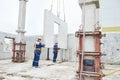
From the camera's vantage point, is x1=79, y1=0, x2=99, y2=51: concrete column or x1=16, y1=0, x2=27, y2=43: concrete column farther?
x1=16, y1=0, x2=27, y2=43: concrete column

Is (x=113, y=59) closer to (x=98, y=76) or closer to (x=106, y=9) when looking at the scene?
(x=106, y=9)

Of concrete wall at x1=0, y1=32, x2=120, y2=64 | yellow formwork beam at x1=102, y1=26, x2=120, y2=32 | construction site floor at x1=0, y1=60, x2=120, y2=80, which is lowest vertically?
construction site floor at x1=0, y1=60, x2=120, y2=80

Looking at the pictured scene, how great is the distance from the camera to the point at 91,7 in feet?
8.55

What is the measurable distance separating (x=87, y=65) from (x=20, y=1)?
21.6 ft

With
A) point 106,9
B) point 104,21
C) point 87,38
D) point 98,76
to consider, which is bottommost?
point 98,76

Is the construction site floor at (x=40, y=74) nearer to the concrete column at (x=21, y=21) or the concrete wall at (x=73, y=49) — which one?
the concrete wall at (x=73, y=49)

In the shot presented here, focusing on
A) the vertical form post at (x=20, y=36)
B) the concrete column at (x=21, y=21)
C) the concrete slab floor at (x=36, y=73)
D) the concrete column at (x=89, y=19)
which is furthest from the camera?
the concrete column at (x=21, y=21)

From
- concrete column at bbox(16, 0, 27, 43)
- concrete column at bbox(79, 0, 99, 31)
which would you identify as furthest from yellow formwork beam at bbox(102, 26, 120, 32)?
concrete column at bbox(79, 0, 99, 31)

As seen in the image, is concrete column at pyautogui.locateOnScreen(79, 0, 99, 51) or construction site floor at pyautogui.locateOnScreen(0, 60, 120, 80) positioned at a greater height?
concrete column at pyautogui.locateOnScreen(79, 0, 99, 51)

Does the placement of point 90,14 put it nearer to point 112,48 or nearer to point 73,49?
point 112,48

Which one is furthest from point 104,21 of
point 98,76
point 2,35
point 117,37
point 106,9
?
point 2,35

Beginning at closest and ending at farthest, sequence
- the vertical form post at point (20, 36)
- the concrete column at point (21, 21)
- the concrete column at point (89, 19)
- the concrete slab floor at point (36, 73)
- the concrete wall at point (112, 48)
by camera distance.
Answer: the concrete column at point (89, 19) < the concrete slab floor at point (36, 73) < the concrete wall at point (112, 48) < the vertical form post at point (20, 36) < the concrete column at point (21, 21)

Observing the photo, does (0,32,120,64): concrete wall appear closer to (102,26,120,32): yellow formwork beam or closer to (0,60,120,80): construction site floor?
(102,26,120,32): yellow formwork beam

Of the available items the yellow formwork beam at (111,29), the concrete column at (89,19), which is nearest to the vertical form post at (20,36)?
the yellow formwork beam at (111,29)
